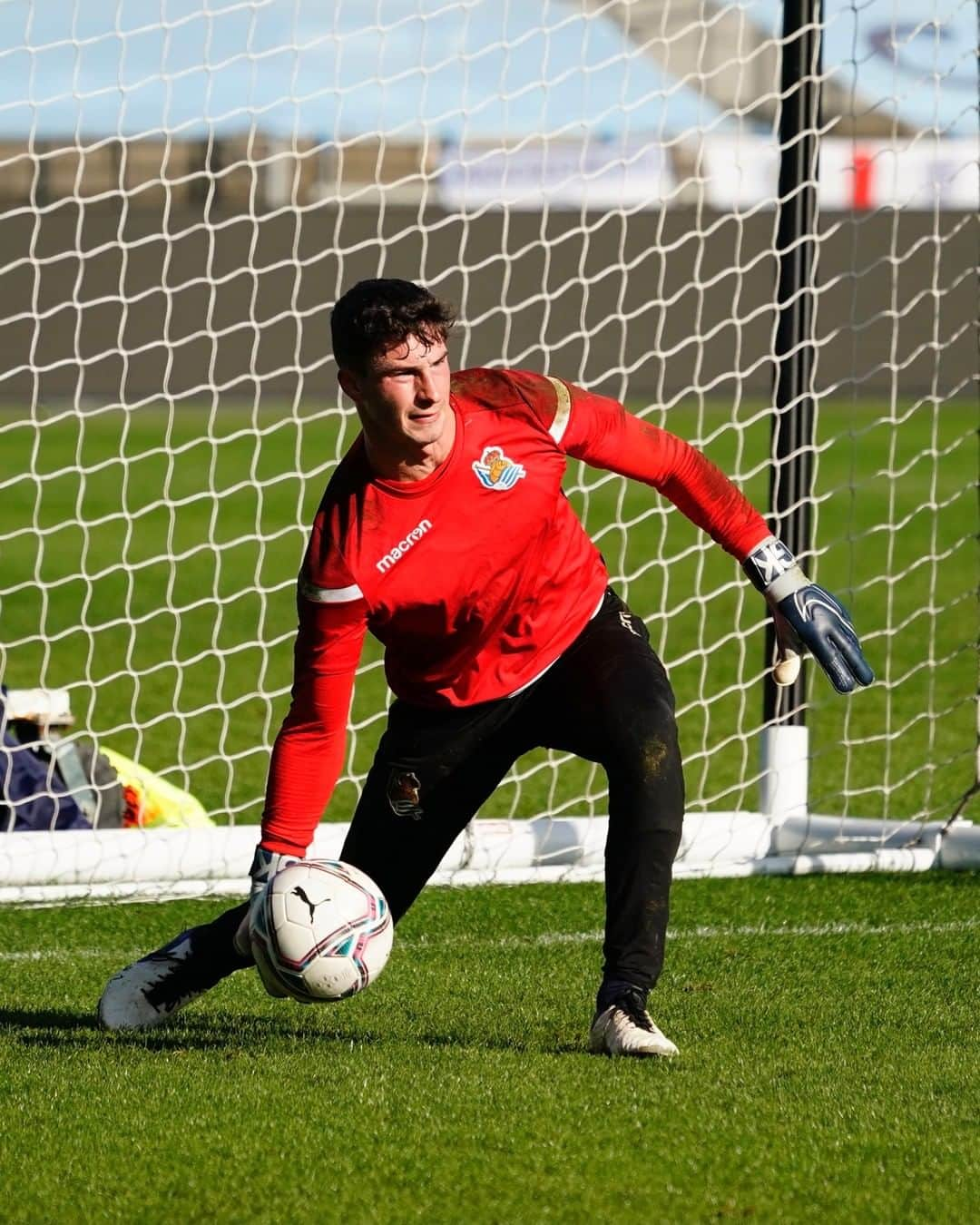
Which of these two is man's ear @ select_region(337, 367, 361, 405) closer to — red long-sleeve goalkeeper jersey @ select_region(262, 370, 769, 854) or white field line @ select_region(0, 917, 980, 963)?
red long-sleeve goalkeeper jersey @ select_region(262, 370, 769, 854)

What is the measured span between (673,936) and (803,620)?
4.95 ft

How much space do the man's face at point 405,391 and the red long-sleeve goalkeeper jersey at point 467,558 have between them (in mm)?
128

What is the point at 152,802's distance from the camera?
20.2 feet

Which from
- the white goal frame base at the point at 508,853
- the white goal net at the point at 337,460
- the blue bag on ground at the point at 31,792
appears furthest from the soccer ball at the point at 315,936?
the blue bag on ground at the point at 31,792

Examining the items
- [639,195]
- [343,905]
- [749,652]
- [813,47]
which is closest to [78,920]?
[343,905]

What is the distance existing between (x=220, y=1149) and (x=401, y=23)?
14.1 feet

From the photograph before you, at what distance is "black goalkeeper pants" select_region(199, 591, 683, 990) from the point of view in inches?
146

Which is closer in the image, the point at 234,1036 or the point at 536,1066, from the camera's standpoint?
the point at 536,1066

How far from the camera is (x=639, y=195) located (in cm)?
2658

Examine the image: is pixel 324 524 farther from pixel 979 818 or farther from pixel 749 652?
pixel 749 652

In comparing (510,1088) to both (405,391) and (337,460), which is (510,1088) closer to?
(405,391)

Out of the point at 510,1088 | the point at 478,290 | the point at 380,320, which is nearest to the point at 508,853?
the point at 510,1088

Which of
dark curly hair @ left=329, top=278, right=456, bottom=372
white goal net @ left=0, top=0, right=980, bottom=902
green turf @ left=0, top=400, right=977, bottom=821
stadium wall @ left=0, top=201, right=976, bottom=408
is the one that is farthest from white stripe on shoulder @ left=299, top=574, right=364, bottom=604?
stadium wall @ left=0, top=201, right=976, bottom=408

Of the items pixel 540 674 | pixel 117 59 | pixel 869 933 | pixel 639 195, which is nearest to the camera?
pixel 540 674
